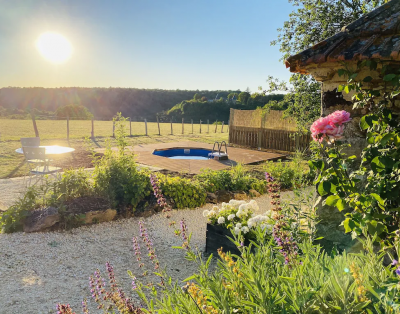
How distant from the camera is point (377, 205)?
7.11 feet

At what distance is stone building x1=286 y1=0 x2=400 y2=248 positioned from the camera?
2.34 m

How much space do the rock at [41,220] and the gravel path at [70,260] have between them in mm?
118

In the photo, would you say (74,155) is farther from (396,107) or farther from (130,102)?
(130,102)

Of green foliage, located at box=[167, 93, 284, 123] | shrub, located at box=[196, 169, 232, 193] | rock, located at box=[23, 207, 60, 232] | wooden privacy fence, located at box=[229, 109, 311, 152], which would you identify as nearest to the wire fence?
wooden privacy fence, located at box=[229, 109, 311, 152]

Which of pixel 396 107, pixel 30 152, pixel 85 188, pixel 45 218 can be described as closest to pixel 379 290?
pixel 396 107

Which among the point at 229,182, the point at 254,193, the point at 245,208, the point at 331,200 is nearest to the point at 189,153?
the point at 229,182

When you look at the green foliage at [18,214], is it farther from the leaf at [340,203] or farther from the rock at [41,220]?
the leaf at [340,203]

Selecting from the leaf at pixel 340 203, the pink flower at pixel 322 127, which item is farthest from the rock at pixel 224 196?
the pink flower at pixel 322 127

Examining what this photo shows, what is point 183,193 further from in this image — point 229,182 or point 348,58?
point 348,58

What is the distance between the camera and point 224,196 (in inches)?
249

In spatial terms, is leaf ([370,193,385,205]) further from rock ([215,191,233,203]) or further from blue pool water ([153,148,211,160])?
blue pool water ([153,148,211,160])

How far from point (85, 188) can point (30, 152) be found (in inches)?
87.6

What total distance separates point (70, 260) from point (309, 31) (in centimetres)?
704

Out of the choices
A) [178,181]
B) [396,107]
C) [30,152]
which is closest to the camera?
[396,107]
